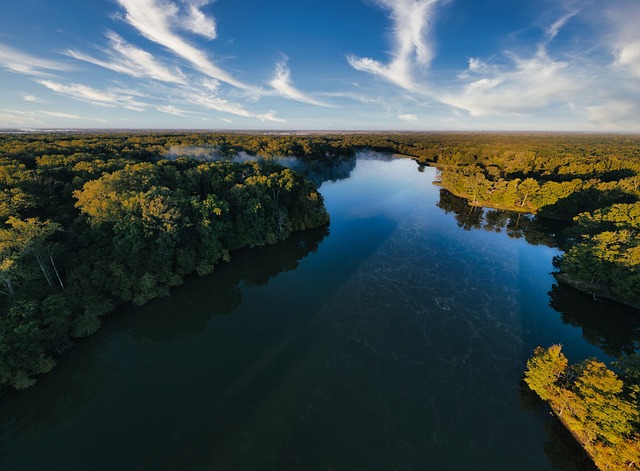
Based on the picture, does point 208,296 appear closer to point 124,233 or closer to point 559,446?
point 124,233

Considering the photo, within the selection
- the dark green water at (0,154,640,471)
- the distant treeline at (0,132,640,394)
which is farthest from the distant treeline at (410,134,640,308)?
the dark green water at (0,154,640,471)

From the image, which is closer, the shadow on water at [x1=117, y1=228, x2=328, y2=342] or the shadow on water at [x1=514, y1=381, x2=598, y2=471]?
the shadow on water at [x1=514, y1=381, x2=598, y2=471]

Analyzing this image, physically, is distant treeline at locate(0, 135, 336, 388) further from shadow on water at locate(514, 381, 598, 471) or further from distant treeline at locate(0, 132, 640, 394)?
shadow on water at locate(514, 381, 598, 471)

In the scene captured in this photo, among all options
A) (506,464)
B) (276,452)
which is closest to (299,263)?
(276,452)

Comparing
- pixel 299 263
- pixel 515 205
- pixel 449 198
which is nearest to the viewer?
pixel 299 263

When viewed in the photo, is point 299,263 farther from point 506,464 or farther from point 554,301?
→ point 554,301

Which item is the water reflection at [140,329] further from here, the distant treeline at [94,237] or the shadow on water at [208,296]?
the distant treeline at [94,237]
